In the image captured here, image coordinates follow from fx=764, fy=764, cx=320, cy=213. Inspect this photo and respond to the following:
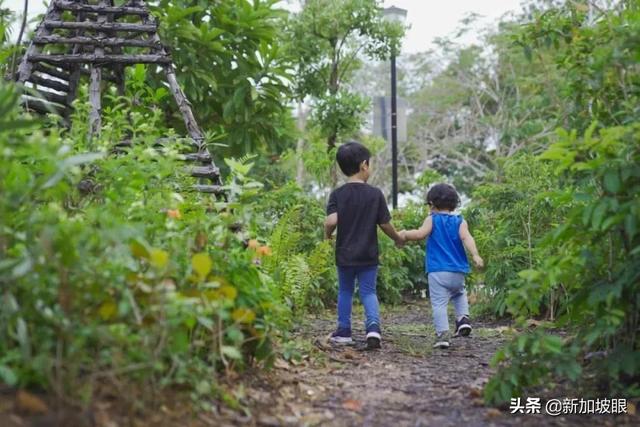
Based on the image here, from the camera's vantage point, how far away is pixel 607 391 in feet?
12.2

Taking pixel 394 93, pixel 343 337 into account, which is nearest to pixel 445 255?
pixel 343 337

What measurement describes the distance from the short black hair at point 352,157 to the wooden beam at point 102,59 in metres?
1.79

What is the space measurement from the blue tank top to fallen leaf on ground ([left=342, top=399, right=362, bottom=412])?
2.33 m

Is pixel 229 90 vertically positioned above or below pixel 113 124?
above

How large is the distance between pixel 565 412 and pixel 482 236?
13.0ft

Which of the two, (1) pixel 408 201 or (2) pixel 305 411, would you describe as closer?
(2) pixel 305 411

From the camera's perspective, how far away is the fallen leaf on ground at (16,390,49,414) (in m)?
2.44

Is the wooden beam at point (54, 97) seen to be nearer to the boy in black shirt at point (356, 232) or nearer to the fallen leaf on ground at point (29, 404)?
the boy in black shirt at point (356, 232)

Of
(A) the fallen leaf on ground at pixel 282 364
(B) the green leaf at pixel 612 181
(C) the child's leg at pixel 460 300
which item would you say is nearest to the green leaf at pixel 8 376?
(A) the fallen leaf on ground at pixel 282 364

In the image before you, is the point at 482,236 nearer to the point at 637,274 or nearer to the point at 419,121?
the point at 637,274

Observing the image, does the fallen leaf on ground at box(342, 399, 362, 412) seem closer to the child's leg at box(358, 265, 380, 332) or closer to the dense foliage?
the dense foliage

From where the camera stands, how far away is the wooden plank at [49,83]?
682 cm

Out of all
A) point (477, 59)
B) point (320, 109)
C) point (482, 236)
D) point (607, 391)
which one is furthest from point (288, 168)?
point (477, 59)

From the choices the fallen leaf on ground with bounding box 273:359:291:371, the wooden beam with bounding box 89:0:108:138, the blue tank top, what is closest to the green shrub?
the fallen leaf on ground with bounding box 273:359:291:371
